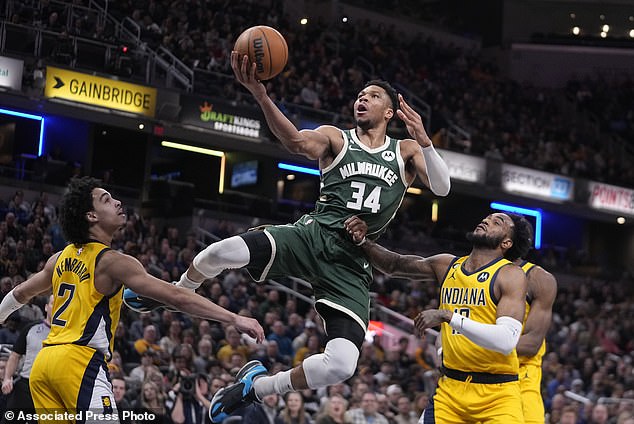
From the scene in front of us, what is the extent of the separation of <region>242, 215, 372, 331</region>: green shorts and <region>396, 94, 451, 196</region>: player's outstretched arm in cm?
83

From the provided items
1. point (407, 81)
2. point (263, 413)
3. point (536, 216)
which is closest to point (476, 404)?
point (263, 413)

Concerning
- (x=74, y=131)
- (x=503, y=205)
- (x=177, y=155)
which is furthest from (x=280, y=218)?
(x=503, y=205)

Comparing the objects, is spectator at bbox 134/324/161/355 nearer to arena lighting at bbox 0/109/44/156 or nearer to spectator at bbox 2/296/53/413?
spectator at bbox 2/296/53/413

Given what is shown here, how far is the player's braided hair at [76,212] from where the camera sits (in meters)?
6.68

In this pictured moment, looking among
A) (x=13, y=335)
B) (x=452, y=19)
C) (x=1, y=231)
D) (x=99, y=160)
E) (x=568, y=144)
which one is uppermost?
(x=452, y=19)

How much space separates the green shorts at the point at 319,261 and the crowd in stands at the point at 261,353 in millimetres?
3670

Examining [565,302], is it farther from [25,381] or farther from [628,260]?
[25,381]

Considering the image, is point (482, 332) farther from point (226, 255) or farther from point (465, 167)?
point (465, 167)

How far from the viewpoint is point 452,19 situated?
126 ft

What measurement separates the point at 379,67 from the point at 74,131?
31.6 ft

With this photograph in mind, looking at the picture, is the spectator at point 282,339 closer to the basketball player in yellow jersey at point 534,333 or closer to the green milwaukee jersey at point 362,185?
the green milwaukee jersey at point 362,185

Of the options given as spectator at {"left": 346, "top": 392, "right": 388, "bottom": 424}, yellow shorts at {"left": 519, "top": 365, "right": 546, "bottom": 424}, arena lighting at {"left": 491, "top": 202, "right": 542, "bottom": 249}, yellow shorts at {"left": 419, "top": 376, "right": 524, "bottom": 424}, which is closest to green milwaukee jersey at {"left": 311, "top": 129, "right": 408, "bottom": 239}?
yellow shorts at {"left": 419, "top": 376, "right": 524, "bottom": 424}

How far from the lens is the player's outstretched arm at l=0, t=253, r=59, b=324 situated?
Answer: 687 centimetres

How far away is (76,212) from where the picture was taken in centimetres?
671
